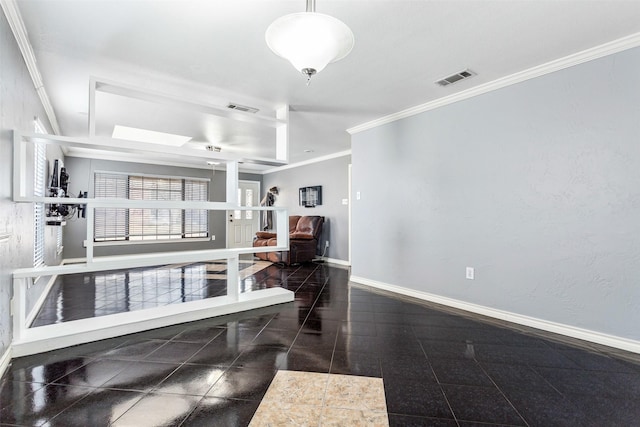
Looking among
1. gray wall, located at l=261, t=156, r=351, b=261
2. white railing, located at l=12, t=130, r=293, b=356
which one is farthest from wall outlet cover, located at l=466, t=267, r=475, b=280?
gray wall, located at l=261, t=156, r=351, b=261

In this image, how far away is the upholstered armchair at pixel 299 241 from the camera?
18.9ft

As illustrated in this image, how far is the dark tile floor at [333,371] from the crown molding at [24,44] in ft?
7.36

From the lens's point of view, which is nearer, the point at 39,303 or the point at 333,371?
the point at 333,371

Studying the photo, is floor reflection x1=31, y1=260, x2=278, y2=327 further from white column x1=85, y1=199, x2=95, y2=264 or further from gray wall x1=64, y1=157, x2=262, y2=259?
gray wall x1=64, y1=157, x2=262, y2=259

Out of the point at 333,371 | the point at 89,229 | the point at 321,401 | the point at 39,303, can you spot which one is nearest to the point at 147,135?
the point at 39,303

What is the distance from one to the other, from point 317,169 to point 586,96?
16.1 feet

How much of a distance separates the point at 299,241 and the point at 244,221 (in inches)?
116

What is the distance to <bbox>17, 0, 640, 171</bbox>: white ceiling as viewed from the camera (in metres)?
1.88

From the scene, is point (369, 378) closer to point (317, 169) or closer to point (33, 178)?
point (33, 178)

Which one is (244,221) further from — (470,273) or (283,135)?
(470,273)

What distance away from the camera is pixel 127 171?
6.62 m

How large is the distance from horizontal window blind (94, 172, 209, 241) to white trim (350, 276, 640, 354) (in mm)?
5483

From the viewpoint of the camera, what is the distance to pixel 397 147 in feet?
12.5

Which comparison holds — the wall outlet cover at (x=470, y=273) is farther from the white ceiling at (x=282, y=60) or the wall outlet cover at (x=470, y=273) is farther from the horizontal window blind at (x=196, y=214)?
the horizontal window blind at (x=196, y=214)
